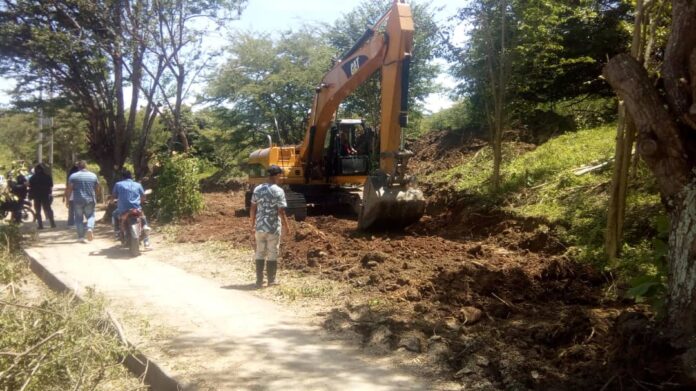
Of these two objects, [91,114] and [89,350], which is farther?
[91,114]

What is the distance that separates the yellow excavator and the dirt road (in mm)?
3343

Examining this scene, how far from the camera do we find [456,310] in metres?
6.08

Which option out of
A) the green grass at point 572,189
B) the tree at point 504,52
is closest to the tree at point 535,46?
the tree at point 504,52

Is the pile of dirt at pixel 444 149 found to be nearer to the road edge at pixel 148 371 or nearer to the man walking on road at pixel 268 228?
the man walking on road at pixel 268 228

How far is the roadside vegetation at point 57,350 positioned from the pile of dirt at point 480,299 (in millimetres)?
2191

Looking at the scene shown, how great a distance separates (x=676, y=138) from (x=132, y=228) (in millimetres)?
8901

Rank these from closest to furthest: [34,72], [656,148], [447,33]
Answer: [656,148] < [447,33] < [34,72]

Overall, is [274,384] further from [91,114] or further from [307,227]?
[91,114]

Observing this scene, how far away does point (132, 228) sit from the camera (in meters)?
10.5

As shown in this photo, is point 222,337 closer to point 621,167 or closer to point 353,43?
point 621,167

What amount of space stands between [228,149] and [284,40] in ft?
17.7

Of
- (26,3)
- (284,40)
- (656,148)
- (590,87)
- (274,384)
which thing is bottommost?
(274,384)

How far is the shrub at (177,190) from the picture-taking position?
14172mm

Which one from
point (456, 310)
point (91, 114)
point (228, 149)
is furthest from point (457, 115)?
point (456, 310)
